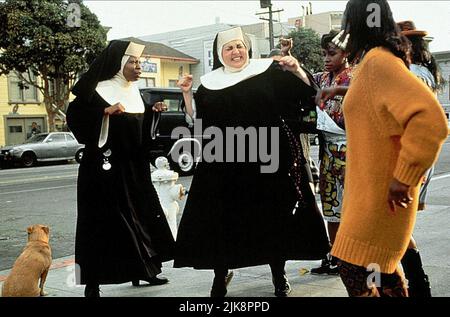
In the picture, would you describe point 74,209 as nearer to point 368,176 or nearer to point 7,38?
point 368,176

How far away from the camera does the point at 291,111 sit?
12.4 ft

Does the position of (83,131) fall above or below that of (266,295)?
above

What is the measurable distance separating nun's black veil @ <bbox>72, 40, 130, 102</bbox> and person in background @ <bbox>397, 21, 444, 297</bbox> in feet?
5.86

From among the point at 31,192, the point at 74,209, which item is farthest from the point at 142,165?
the point at 31,192

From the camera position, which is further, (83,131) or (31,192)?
(31,192)

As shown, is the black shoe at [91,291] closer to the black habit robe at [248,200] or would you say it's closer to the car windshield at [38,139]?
the black habit robe at [248,200]

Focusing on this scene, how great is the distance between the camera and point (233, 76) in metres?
3.66

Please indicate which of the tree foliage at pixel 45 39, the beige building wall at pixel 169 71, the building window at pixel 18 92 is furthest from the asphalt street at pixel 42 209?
the beige building wall at pixel 169 71

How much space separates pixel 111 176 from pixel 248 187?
3.02 feet

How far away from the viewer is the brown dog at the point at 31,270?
12.1ft

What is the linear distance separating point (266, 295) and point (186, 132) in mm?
1191

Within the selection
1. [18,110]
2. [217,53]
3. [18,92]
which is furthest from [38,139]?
[217,53]

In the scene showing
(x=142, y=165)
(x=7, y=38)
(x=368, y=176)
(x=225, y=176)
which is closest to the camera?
(x=368, y=176)
